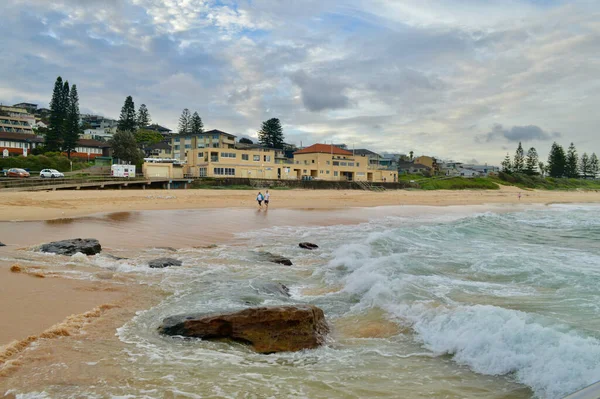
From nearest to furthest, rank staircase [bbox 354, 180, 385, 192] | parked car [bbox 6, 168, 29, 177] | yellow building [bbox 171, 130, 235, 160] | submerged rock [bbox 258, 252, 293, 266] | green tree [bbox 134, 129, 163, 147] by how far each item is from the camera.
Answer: submerged rock [bbox 258, 252, 293, 266] → parked car [bbox 6, 168, 29, 177] → staircase [bbox 354, 180, 385, 192] → yellow building [bbox 171, 130, 235, 160] → green tree [bbox 134, 129, 163, 147]

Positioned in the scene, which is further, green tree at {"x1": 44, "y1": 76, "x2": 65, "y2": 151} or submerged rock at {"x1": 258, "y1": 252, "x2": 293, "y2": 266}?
green tree at {"x1": 44, "y1": 76, "x2": 65, "y2": 151}

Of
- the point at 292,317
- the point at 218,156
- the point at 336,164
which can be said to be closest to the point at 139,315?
the point at 292,317

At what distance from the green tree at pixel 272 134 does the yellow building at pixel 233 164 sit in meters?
30.0

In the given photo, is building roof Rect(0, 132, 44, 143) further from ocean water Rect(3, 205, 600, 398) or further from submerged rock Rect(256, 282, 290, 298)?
submerged rock Rect(256, 282, 290, 298)

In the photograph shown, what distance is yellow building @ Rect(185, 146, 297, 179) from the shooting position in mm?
59750

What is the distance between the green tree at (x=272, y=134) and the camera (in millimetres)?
96625

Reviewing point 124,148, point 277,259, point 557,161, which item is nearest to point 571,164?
point 557,161

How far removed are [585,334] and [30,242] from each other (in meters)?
15.0

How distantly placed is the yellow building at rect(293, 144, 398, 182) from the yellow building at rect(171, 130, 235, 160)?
44.3 feet

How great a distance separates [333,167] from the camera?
74.4 metres

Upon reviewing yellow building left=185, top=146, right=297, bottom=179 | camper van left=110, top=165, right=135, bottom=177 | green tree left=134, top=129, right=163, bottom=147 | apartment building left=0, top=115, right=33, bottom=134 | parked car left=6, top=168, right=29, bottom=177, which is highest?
apartment building left=0, top=115, right=33, bottom=134

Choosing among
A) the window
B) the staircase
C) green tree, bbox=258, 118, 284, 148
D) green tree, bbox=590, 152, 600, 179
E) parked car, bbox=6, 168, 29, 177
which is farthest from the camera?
green tree, bbox=590, 152, 600, 179

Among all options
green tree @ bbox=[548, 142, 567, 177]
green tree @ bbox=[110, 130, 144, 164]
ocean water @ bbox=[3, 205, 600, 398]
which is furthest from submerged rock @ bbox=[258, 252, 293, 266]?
green tree @ bbox=[548, 142, 567, 177]

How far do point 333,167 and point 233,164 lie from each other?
20270 millimetres
